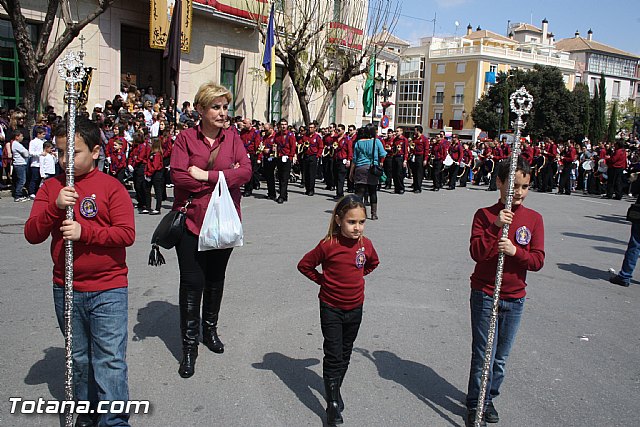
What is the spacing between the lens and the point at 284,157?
14867mm

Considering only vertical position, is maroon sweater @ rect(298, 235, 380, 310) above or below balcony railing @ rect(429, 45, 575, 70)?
below

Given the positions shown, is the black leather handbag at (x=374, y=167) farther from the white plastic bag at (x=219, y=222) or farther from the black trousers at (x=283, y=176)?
the white plastic bag at (x=219, y=222)

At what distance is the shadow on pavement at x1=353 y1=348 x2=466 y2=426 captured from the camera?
410 cm

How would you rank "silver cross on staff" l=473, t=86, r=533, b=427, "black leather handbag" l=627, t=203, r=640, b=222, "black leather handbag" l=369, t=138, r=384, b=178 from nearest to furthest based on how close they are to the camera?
"silver cross on staff" l=473, t=86, r=533, b=427, "black leather handbag" l=627, t=203, r=640, b=222, "black leather handbag" l=369, t=138, r=384, b=178

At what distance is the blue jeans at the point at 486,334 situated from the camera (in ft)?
12.5

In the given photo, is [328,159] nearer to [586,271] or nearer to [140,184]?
[140,184]

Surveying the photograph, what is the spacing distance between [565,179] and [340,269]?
19904 mm

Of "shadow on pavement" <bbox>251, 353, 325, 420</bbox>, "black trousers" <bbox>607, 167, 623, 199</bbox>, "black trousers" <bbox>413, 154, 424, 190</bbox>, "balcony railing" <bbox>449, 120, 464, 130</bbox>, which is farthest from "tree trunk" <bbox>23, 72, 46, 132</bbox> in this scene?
"balcony railing" <bbox>449, 120, 464, 130</bbox>

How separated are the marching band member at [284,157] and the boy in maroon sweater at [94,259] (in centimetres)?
1117

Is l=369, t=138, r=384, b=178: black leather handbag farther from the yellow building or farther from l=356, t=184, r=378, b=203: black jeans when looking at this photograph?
the yellow building

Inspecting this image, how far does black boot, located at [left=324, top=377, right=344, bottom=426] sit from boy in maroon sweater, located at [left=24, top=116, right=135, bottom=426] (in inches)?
49.7

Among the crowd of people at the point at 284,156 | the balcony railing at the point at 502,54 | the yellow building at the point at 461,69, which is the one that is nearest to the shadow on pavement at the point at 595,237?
the crowd of people at the point at 284,156

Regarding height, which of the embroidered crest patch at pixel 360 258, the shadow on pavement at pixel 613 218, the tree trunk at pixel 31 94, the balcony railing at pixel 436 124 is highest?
the balcony railing at pixel 436 124

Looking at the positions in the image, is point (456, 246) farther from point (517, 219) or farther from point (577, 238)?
point (517, 219)
